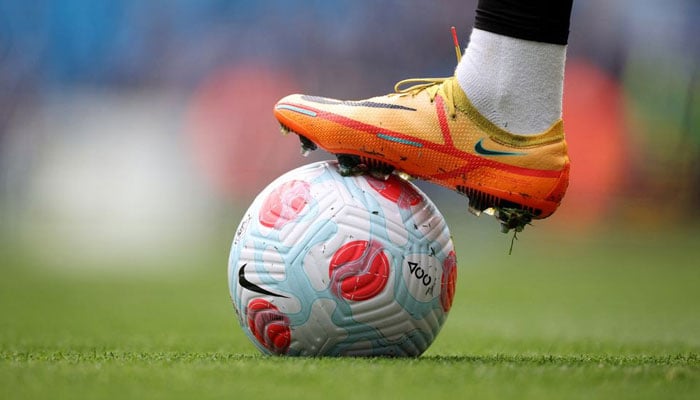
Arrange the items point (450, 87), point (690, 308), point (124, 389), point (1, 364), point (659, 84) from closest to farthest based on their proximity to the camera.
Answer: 1. point (124, 389)
2. point (1, 364)
3. point (450, 87)
4. point (690, 308)
5. point (659, 84)

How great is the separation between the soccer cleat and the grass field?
445mm

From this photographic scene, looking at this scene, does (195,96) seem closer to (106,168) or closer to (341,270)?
(106,168)

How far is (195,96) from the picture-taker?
1059cm

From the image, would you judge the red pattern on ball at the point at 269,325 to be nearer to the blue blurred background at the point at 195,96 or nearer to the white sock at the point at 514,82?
the white sock at the point at 514,82

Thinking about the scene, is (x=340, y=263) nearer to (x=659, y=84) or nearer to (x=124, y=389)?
(x=124, y=389)

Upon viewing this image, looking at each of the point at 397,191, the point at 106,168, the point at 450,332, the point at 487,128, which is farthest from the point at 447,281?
the point at 106,168

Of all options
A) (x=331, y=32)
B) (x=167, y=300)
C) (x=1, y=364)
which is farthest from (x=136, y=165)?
(x=1, y=364)

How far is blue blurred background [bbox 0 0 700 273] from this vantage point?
1021cm

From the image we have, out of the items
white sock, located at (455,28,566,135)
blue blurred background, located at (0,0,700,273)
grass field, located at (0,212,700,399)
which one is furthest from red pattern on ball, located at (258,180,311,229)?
blue blurred background, located at (0,0,700,273)

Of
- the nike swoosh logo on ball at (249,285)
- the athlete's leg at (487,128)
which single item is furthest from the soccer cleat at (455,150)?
the nike swoosh logo on ball at (249,285)

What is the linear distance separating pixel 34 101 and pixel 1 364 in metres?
8.34

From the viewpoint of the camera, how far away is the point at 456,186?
2.85 meters

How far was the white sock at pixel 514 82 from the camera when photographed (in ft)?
8.93

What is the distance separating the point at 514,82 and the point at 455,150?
0.24 meters
